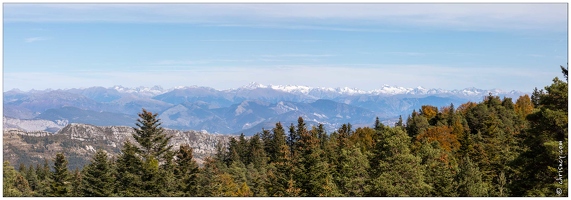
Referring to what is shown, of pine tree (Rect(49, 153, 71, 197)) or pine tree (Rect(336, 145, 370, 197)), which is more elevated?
pine tree (Rect(336, 145, 370, 197))

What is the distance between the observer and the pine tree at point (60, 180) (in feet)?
200

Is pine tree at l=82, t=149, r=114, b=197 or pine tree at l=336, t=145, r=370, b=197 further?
pine tree at l=82, t=149, r=114, b=197

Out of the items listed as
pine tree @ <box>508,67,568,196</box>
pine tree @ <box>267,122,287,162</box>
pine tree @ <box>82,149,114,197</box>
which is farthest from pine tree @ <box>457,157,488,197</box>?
pine tree @ <box>267,122,287,162</box>

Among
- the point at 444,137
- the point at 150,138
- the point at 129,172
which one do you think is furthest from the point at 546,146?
the point at 444,137

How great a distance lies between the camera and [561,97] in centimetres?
2994

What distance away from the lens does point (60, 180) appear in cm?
6469

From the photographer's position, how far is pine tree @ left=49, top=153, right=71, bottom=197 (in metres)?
61.0

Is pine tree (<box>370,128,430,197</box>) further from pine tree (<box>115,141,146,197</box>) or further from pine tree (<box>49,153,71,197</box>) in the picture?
pine tree (<box>49,153,71,197</box>)

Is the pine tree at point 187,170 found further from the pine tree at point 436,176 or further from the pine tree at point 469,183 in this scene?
the pine tree at point 469,183

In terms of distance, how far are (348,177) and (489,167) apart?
20668mm

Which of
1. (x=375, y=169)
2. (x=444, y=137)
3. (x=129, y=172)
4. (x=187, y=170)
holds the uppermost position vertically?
(x=444, y=137)

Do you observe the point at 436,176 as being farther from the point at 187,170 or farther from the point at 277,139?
the point at 277,139

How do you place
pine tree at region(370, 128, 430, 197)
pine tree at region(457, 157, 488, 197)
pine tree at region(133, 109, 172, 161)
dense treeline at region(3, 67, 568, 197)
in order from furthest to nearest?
pine tree at region(133, 109, 172, 161) < pine tree at region(457, 157, 488, 197) < pine tree at region(370, 128, 430, 197) < dense treeline at region(3, 67, 568, 197)

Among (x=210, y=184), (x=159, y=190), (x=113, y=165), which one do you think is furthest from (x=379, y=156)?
(x=113, y=165)
